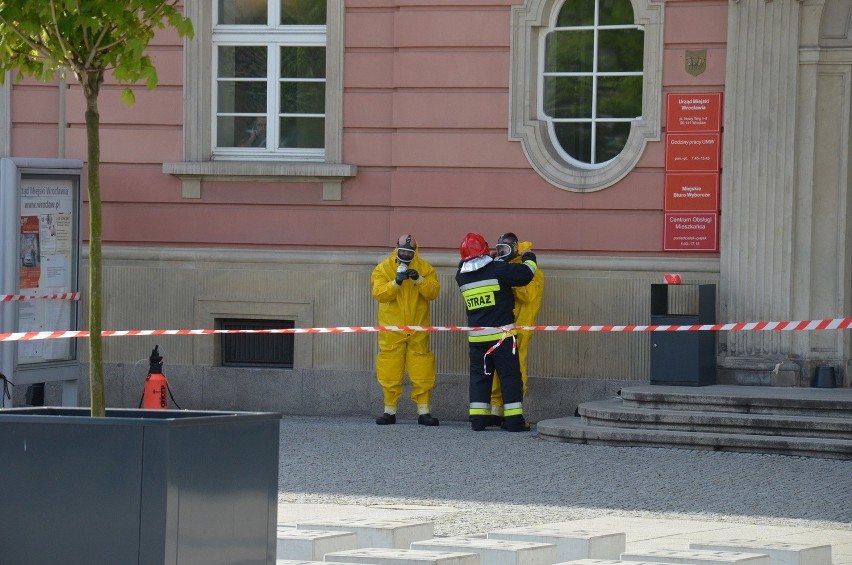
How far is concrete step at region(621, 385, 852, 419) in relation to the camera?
1255cm

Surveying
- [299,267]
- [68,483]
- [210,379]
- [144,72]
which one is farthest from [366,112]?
[68,483]

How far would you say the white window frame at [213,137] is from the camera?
1517cm

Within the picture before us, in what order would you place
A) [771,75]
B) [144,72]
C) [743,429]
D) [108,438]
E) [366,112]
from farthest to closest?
1. [366,112]
2. [771,75]
3. [743,429]
4. [144,72]
5. [108,438]

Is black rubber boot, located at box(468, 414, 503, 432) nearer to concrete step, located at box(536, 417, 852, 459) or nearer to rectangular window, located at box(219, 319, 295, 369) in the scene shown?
concrete step, located at box(536, 417, 852, 459)

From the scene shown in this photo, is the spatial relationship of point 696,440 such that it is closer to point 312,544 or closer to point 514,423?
point 514,423

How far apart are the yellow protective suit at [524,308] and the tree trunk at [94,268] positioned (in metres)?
8.02

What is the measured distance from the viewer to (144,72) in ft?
22.3

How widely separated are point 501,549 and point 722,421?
19.1 ft

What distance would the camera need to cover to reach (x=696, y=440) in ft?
40.8

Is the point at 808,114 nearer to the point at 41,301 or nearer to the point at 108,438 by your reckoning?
the point at 41,301

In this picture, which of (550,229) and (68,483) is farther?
(550,229)

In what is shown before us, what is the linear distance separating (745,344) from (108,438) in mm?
9295

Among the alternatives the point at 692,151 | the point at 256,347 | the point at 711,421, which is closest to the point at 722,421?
the point at 711,421

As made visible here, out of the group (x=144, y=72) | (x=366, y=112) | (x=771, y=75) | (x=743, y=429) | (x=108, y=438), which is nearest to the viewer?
(x=108, y=438)
